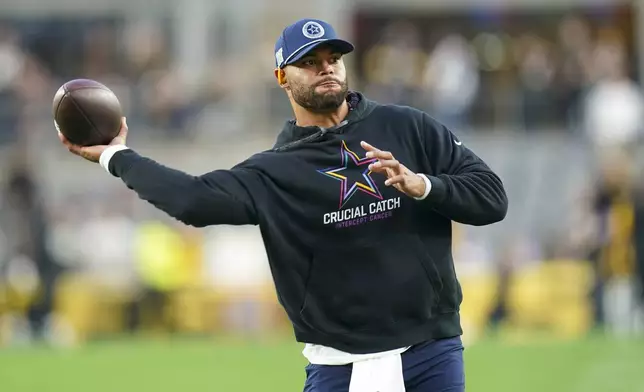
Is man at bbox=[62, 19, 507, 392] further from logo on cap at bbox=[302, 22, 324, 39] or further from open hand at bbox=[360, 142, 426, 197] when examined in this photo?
open hand at bbox=[360, 142, 426, 197]

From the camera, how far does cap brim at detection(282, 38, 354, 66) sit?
211 inches

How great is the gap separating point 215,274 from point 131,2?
5.95m

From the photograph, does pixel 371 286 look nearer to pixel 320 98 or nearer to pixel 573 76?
pixel 320 98

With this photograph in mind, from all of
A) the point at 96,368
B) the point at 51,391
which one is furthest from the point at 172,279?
the point at 51,391

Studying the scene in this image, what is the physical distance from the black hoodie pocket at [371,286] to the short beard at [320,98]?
55 centimetres

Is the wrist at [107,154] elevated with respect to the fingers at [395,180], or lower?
elevated

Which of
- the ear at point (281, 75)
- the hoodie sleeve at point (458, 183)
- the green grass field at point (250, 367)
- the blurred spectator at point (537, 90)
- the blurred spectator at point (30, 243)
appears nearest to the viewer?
the hoodie sleeve at point (458, 183)

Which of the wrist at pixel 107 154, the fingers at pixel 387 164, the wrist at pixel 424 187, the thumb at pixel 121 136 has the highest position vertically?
the thumb at pixel 121 136

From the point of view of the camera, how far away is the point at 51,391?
11.1m

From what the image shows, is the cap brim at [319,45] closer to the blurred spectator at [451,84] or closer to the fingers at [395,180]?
the fingers at [395,180]

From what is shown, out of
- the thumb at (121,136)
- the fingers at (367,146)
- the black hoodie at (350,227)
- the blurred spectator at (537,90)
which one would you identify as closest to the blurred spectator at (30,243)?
the blurred spectator at (537,90)

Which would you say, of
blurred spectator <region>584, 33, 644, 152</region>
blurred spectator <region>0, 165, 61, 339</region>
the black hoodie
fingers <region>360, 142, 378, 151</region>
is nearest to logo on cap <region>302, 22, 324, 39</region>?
the black hoodie

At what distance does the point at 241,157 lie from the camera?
18672 millimetres

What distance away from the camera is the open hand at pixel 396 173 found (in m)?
5.03
